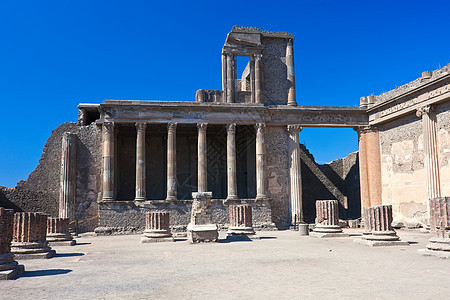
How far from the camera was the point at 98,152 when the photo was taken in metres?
21.1

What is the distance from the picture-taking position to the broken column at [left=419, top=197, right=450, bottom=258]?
9.34 m

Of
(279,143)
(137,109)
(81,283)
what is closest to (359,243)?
(81,283)

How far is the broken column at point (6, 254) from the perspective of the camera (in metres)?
7.32

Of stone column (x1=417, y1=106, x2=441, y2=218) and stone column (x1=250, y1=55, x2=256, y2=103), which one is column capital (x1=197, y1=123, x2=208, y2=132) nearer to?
stone column (x1=250, y1=55, x2=256, y2=103)

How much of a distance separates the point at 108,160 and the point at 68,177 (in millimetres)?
2260

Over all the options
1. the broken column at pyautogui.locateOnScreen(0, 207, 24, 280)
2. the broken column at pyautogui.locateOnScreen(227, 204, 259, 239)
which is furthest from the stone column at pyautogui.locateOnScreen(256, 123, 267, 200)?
the broken column at pyautogui.locateOnScreen(0, 207, 24, 280)

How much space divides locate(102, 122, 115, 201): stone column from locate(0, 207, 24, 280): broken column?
11.4m

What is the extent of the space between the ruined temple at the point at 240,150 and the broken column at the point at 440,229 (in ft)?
28.5

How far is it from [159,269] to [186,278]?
1.30 metres

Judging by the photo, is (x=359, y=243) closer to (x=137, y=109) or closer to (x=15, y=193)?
(x=137, y=109)

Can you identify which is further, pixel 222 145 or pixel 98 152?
pixel 222 145

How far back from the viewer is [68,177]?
799 inches

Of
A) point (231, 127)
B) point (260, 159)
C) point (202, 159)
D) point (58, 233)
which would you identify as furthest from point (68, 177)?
point (260, 159)

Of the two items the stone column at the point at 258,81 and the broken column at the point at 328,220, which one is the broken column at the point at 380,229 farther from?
the stone column at the point at 258,81
